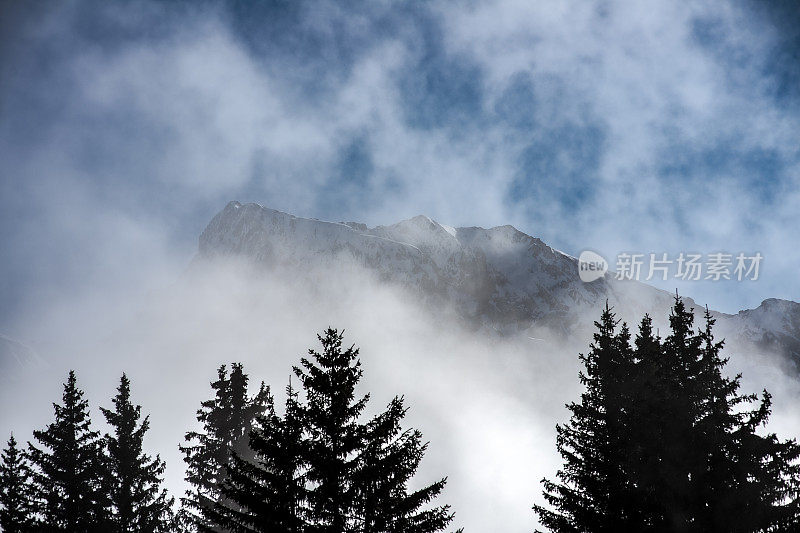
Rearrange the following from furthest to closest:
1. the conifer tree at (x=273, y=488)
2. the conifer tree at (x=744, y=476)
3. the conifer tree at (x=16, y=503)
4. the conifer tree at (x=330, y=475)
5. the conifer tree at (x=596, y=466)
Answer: the conifer tree at (x=16, y=503), the conifer tree at (x=596, y=466), the conifer tree at (x=744, y=476), the conifer tree at (x=330, y=475), the conifer tree at (x=273, y=488)

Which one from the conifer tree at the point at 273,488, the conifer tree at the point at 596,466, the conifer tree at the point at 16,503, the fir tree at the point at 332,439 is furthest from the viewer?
the conifer tree at the point at 16,503

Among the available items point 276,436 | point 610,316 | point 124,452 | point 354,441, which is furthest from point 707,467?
point 124,452

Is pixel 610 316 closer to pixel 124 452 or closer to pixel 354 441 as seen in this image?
pixel 354 441

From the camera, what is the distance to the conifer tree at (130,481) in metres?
20.2

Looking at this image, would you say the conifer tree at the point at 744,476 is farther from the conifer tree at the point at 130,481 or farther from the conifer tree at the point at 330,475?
the conifer tree at the point at 130,481

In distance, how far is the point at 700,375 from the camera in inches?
587

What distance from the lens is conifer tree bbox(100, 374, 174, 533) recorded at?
20.2m

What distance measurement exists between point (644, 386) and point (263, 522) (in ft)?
33.2

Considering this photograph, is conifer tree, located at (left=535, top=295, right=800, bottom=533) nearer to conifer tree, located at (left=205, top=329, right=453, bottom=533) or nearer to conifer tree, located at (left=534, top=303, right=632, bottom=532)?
conifer tree, located at (left=534, top=303, right=632, bottom=532)

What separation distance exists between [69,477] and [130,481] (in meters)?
2.32

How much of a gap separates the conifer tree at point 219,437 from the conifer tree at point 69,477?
3.21 metres

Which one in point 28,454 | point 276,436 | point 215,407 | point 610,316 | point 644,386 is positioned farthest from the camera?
point 215,407

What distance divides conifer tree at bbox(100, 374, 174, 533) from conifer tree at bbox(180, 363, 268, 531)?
1.21 metres

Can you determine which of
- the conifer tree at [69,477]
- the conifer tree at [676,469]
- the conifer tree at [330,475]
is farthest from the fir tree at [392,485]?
the conifer tree at [69,477]
